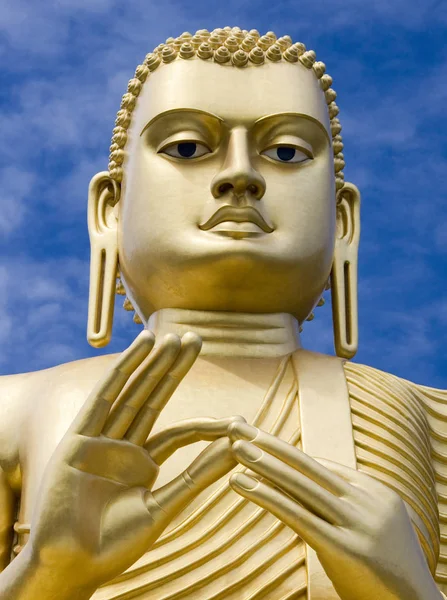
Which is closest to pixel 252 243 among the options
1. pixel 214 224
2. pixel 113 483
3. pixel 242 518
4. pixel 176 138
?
pixel 214 224

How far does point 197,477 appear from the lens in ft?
15.4

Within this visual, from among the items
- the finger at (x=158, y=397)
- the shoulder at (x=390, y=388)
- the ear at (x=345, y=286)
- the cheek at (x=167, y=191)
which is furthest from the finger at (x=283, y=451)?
the ear at (x=345, y=286)

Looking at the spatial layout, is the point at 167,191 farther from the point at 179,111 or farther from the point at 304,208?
the point at 304,208

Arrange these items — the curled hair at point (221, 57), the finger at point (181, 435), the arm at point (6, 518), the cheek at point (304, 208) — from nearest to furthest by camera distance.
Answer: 1. the finger at point (181, 435)
2. the arm at point (6, 518)
3. the cheek at point (304, 208)
4. the curled hair at point (221, 57)

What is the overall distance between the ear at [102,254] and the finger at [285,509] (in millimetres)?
1959

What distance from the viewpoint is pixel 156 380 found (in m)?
4.73

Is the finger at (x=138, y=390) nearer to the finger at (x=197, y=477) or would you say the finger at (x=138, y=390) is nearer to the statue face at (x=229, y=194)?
the finger at (x=197, y=477)

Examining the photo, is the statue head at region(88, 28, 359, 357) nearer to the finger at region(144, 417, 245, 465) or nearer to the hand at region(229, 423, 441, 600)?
the finger at region(144, 417, 245, 465)

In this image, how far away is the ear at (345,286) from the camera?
6422 mm

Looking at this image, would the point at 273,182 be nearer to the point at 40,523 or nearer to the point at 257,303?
the point at 257,303

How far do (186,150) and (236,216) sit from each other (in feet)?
1.42

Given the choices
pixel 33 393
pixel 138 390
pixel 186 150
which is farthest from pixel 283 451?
pixel 186 150

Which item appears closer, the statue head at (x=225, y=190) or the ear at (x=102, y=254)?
the statue head at (x=225, y=190)

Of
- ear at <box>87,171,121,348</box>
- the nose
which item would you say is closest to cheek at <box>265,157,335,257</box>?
the nose
